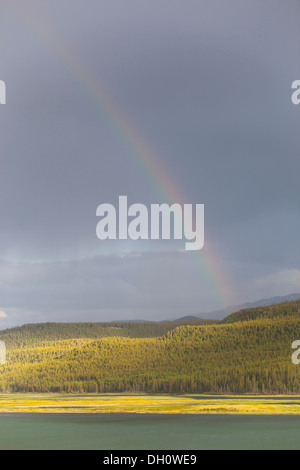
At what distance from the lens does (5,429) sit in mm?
137375

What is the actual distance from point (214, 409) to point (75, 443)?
88.8 metres

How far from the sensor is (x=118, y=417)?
167 metres

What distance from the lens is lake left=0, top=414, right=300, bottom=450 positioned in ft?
349

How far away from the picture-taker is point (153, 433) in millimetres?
122188

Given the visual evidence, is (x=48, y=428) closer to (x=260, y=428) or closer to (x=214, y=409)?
(x=260, y=428)

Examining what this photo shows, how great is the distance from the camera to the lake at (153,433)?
349 ft
